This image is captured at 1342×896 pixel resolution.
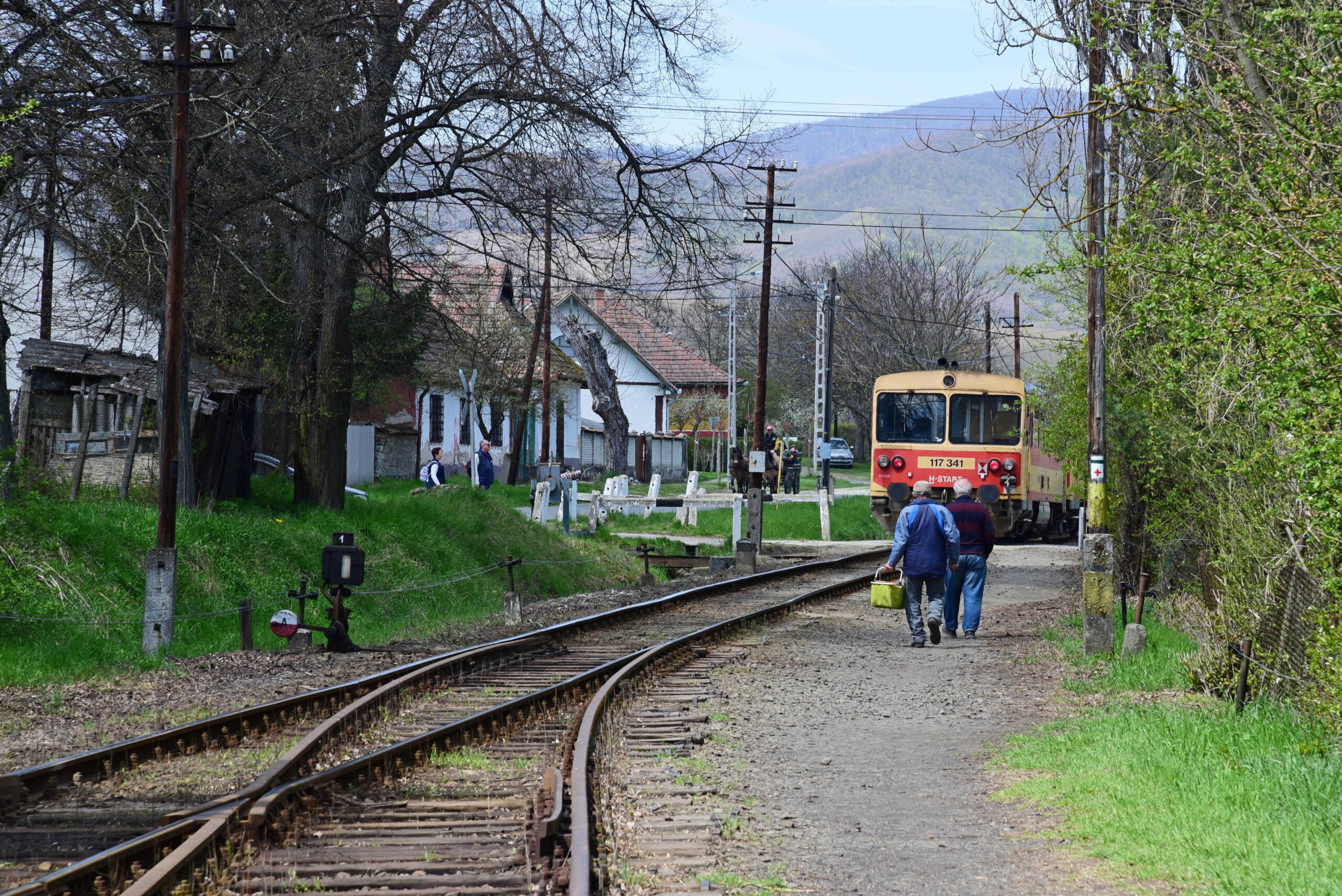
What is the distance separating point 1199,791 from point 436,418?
43.2m

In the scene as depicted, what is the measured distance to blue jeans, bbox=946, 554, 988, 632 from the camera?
15.2 meters

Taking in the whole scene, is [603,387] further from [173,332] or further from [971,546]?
[173,332]

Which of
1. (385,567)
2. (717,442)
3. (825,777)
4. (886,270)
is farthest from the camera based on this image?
(886,270)

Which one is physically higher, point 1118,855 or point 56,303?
point 56,303

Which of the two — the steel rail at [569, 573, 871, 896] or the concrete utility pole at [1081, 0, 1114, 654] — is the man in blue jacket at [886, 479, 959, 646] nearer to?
the concrete utility pole at [1081, 0, 1114, 654]

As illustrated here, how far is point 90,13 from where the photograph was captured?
1492 cm

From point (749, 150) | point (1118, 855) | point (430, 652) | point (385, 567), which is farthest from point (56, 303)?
point (1118, 855)

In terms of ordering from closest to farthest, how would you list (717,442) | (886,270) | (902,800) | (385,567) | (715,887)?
(715,887)
(902,800)
(385,567)
(717,442)
(886,270)

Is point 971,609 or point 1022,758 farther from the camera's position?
point 971,609

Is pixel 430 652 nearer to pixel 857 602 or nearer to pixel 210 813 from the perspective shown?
pixel 210 813

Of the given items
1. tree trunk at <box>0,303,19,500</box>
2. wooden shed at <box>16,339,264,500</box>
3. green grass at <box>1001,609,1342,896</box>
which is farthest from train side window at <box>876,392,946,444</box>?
green grass at <box>1001,609,1342,896</box>

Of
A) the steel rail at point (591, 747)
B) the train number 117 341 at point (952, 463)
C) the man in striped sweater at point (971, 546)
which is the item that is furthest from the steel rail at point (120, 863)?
the train number 117 341 at point (952, 463)

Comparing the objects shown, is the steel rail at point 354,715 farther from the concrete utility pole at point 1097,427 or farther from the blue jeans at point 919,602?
the concrete utility pole at point 1097,427

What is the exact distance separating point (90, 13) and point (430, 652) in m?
7.91
